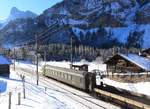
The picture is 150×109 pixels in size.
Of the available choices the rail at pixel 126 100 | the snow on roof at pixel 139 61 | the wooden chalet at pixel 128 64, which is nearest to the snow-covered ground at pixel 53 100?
the rail at pixel 126 100

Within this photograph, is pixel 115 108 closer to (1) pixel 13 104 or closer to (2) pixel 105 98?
(2) pixel 105 98

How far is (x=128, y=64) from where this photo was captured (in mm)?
73625

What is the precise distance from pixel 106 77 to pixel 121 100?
110 ft

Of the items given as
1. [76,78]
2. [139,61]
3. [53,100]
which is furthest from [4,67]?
[53,100]

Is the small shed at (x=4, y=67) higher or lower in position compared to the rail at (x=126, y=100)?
higher

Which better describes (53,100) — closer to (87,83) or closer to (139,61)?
(87,83)

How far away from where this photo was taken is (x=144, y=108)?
104 feet

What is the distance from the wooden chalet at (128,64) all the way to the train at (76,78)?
15011mm

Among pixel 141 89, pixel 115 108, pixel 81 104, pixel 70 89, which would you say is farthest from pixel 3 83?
pixel 115 108

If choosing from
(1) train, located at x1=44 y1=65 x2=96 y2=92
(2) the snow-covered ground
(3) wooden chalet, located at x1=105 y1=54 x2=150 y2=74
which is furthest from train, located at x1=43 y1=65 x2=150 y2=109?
(3) wooden chalet, located at x1=105 y1=54 x2=150 y2=74

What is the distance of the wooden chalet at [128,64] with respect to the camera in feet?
228

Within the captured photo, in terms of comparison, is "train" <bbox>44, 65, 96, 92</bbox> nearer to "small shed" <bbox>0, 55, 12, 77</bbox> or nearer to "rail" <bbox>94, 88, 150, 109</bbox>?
"rail" <bbox>94, 88, 150, 109</bbox>

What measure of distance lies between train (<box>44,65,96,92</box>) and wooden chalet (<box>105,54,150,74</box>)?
1501 centimetres

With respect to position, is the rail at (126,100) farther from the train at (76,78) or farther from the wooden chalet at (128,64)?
the wooden chalet at (128,64)
